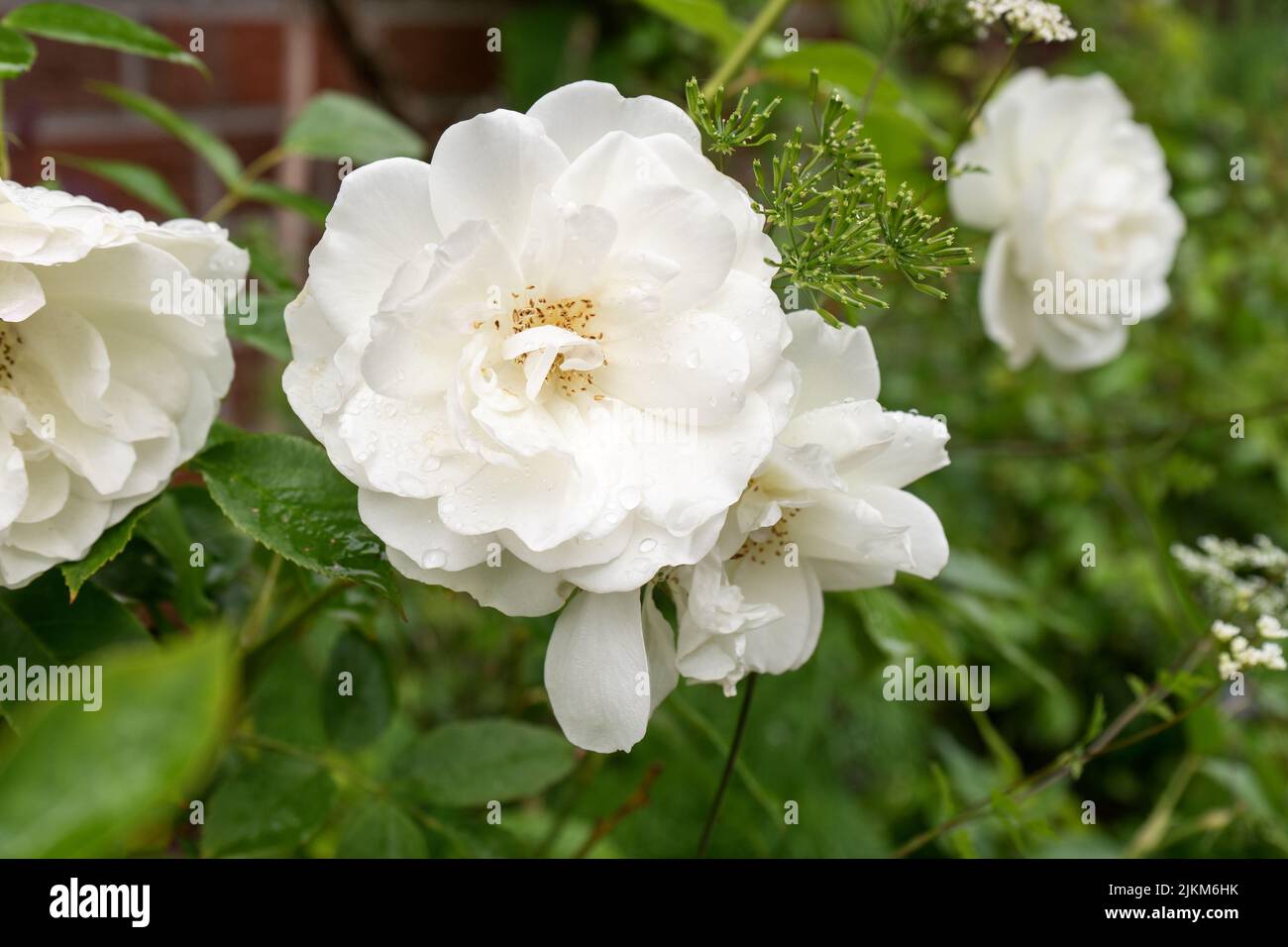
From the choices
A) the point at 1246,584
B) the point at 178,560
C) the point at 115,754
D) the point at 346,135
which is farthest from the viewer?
the point at 346,135

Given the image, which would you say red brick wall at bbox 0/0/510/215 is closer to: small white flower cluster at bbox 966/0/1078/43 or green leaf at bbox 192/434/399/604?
green leaf at bbox 192/434/399/604

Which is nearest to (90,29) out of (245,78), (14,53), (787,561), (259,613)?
(14,53)

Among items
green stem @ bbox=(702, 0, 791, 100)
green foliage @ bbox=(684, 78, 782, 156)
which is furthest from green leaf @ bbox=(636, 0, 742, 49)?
green foliage @ bbox=(684, 78, 782, 156)

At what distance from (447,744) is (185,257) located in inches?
11.4

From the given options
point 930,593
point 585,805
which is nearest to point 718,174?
point 930,593

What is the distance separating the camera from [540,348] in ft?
1.28

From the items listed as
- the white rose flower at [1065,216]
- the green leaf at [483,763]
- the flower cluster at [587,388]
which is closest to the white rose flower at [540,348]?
the flower cluster at [587,388]

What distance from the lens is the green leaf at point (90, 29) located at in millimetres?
507

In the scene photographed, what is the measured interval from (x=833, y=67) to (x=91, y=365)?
0.44m

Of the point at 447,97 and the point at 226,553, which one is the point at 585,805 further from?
the point at 447,97

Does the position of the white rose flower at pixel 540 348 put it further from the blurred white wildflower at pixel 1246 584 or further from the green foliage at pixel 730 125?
the blurred white wildflower at pixel 1246 584

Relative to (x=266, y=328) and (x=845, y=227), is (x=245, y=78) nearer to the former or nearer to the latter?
(x=266, y=328)

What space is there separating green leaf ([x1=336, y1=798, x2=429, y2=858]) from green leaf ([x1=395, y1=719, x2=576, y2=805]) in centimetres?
2
